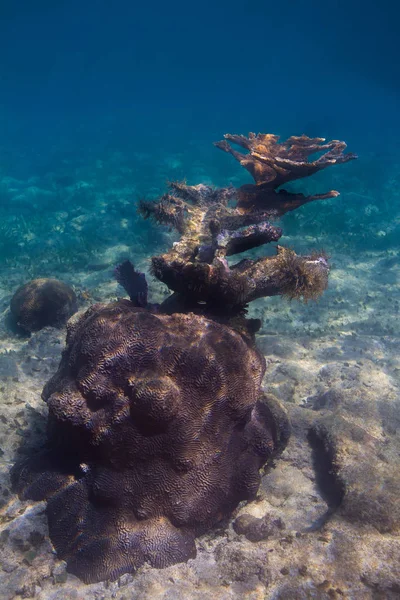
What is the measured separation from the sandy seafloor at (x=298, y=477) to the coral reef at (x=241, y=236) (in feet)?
8.16

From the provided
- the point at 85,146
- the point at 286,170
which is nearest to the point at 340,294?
the point at 286,170

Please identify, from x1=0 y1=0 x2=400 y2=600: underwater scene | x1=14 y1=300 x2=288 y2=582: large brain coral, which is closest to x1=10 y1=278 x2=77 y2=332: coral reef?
x1=0 y1=0 x2=400 y2=600: underwater scene

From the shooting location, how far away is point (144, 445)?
383 centimetres

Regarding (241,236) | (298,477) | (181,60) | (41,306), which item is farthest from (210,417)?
(181,60)

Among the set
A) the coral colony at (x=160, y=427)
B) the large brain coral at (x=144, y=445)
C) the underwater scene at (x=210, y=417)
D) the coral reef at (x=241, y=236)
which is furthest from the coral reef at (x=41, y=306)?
the large brain coral at (x=144, y=445)

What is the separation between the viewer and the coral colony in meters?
3.76

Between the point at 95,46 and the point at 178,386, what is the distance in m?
129

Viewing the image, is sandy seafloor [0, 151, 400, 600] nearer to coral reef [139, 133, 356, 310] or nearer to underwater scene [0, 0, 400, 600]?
underwater scene [0, 0, 400, 600]

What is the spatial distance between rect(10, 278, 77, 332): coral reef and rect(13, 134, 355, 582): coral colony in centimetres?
525

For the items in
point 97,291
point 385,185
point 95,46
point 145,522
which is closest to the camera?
point 145,522

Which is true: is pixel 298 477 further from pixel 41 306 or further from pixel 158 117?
pixel 158 117

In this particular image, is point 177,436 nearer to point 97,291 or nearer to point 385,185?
point 97,291

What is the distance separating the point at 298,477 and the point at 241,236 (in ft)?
12.2

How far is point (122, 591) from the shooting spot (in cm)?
344
